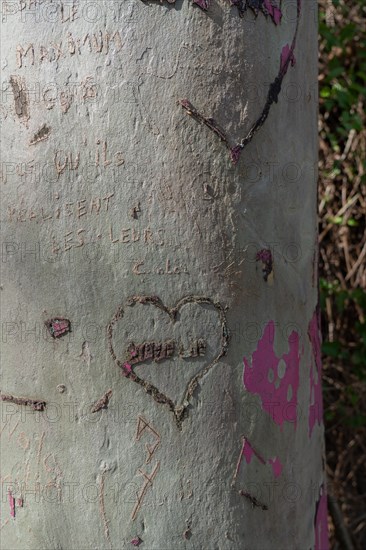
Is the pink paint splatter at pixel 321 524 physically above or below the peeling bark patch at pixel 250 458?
below

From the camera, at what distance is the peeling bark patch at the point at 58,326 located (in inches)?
38.4

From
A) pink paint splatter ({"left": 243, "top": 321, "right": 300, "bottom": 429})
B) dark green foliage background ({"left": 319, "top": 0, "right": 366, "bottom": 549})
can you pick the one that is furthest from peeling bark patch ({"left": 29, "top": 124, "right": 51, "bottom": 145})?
dark green foliage background ({"left": 319, "top": 0, "right": 366, "bottom": 549})

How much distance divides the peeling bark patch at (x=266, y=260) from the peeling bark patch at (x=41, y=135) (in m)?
0.37

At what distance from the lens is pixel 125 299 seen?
3.16 ft

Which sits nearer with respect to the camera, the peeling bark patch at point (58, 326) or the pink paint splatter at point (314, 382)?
the peeling bark patch at point (58, 326)

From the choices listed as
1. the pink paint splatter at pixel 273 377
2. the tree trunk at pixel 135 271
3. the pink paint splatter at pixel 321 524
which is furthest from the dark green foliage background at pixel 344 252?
the tree trunk at pixel 135 271

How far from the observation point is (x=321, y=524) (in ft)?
4.04

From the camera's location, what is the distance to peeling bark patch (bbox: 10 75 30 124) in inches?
39.1

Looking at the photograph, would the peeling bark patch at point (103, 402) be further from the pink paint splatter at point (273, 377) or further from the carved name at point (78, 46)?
the carved name at point (78, 46)

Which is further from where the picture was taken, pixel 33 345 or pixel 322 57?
pixel 322 57

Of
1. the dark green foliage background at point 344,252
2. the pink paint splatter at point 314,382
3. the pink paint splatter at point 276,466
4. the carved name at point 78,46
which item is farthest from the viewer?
the dark green foliage background at point 344,252

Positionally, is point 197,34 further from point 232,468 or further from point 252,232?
point 232,468

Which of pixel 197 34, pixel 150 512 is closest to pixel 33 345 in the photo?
pixel 150 512

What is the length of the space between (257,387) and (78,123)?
48 cm
